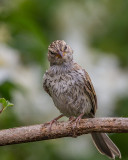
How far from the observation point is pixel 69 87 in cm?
570

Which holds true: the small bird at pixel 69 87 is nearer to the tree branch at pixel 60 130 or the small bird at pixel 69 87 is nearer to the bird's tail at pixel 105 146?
the bird's tail at pixel 105 146

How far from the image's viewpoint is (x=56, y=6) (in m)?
7.45

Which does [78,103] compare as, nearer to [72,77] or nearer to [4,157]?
[72,77]

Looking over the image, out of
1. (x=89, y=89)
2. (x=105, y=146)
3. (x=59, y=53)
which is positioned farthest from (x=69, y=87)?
(x=105, y=146)

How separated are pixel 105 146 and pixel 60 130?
1021 mm

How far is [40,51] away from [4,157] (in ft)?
3.83

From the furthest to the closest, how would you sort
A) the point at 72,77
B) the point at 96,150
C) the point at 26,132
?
the point at 96,150, the point at 72,77, the point at 26,132

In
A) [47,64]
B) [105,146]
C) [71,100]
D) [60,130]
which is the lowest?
[105,146]

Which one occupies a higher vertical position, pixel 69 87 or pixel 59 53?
pixel 59 53

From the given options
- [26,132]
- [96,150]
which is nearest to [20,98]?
[96,150]

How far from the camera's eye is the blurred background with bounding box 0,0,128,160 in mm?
5980

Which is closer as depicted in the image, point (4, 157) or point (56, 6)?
point (4, 157)

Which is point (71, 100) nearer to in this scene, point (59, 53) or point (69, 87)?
point (69, 87)

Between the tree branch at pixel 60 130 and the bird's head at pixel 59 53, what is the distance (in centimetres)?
108
